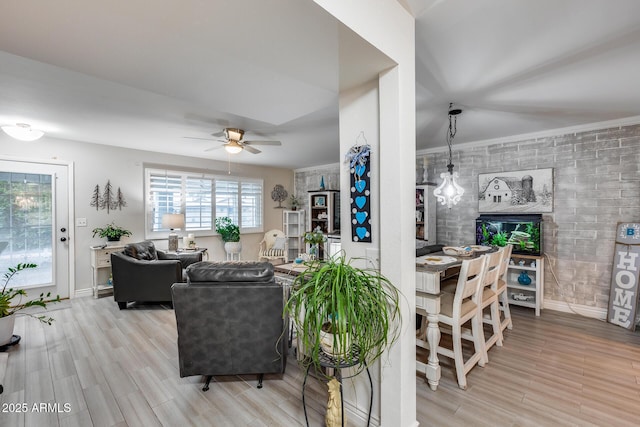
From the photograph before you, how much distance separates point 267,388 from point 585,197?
4.35m

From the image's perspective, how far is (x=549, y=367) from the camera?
2.38 m

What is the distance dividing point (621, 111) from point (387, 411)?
395cm

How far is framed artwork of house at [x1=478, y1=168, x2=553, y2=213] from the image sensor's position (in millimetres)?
3783

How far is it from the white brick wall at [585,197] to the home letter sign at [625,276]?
0.12 metres

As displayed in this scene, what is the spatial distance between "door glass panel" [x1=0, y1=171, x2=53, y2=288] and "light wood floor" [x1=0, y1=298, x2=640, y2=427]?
150cm

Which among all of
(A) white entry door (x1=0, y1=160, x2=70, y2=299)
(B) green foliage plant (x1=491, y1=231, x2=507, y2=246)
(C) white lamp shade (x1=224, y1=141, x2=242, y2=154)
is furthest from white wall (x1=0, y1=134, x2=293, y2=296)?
(B) green foliage plant (x1=491, y1=231, x2=507, y2=246)

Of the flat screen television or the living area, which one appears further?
the flat screen television

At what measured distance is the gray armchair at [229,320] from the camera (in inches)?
79.5

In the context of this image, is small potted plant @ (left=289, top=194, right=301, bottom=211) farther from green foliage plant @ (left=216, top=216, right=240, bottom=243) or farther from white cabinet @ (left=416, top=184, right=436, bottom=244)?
white cabinet @ (left=416, top=184, right=436, bottom=244)

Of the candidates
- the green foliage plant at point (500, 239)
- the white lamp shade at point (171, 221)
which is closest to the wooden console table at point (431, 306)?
the green foliage plant at point (500, 239)

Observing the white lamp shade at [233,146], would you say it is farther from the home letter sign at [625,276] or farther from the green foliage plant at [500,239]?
the home letter sign at [625,276]

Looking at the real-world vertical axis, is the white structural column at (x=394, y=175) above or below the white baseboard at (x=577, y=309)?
above

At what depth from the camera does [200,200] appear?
222 inches

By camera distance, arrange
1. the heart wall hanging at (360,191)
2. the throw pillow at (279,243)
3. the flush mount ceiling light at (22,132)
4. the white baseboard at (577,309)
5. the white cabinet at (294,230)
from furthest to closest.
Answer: the white cabinet at (294,230) < the throw pillow at (279,243) < the white baseboard at (577,309) < the flush mount ceiling light at (22,132) < the heart wall hanging at (360,191)
